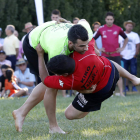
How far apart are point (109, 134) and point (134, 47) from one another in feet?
21.6

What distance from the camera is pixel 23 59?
927 centimetres

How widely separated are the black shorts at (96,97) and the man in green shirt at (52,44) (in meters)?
0.33

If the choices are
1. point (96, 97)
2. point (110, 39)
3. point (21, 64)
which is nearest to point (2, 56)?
point (21, 64)

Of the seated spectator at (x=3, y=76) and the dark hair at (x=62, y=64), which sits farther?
the seated spectator at (x=3, y=76)

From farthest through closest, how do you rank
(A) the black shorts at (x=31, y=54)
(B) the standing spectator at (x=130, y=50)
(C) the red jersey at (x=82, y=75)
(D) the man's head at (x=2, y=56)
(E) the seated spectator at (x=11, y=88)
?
(B) the standing spectator at (x=130, y=50) < (D) the man's head at (x=2, y=56) < (E) the seated spectator at (x=11, y=88) < (A) the black shorts at (x=31, y=54) < (C) the red jersey at (x=82, y=75)

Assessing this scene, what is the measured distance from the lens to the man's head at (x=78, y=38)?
3.17 metres

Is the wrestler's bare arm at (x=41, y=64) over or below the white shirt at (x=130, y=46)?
over

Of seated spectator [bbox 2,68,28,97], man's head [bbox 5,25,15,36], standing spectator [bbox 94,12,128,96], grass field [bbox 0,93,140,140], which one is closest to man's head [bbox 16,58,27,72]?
seated spectator [bbox 2,68,28,97]

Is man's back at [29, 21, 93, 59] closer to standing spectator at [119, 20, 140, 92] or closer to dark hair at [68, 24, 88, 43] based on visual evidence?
dark hair at [68, 24, 88, 43]

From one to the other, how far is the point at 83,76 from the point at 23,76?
6.10m

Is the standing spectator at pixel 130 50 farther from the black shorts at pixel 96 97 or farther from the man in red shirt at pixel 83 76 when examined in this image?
the black shorts at pixel 96 97

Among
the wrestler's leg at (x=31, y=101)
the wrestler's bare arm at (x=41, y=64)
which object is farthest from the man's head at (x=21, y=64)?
the wrestler's bare arm at (x=41, y=64)

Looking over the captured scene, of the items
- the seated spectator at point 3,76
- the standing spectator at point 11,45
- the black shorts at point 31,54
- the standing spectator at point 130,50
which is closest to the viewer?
the black shorts at point 31,54

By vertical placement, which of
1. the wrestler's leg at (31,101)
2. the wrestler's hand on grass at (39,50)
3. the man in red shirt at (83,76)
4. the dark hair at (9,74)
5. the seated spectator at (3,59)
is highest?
the wrestler's hand on grass at (39,50)
